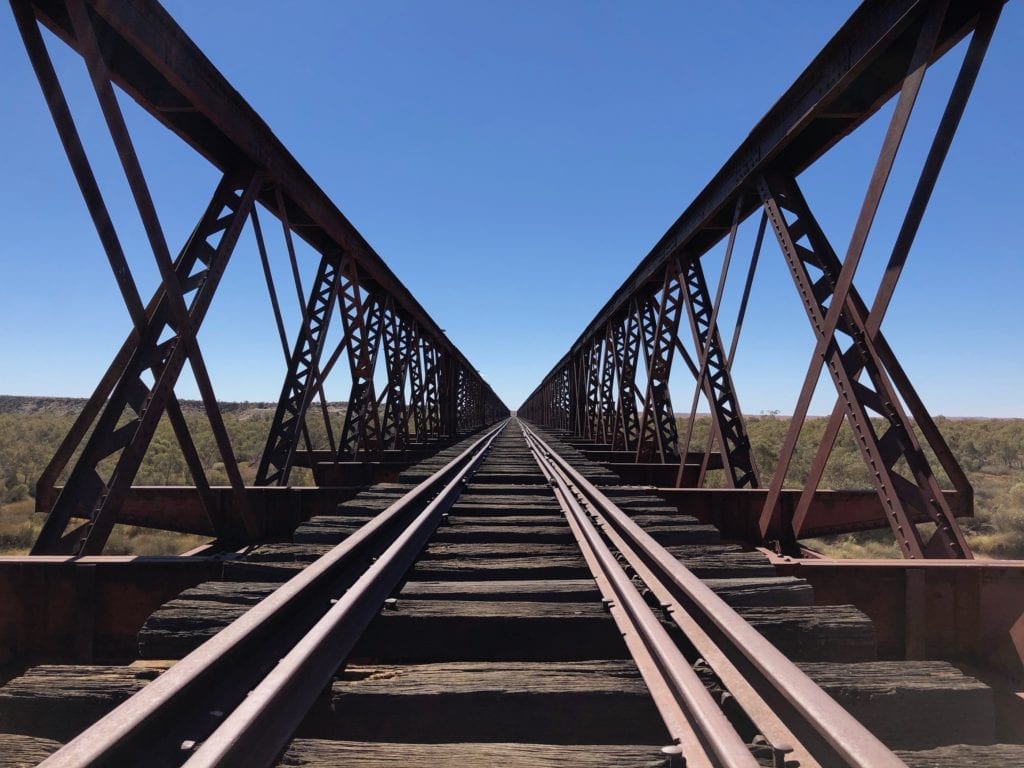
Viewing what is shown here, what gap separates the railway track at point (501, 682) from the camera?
1.69 metres

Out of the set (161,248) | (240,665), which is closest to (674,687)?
(240,665)

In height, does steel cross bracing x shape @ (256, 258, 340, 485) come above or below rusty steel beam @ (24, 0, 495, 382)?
below

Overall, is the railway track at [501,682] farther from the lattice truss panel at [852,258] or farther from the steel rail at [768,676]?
the lattice truss panel at [852,258]

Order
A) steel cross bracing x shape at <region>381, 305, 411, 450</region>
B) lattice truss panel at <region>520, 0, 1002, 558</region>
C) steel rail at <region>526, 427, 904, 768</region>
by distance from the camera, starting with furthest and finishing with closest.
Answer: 1. steel cross bracing x shape at <region>381, 305, 411, 450</region>
2. lattice truss panel at <region>520, 0, 1002, 558</region>
3. steel rail at <region>526, 427, 904, 768</region>

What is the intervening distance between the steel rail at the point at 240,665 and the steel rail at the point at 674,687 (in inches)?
45.1

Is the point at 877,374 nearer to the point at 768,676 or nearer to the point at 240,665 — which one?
the point at 768,676

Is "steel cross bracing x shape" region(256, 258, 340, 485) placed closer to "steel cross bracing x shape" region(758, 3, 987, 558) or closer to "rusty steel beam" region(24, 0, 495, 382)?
"rusty steel beam" region(24, 0, 495, 382)

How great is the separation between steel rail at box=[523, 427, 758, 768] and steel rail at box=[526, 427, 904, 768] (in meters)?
0.14

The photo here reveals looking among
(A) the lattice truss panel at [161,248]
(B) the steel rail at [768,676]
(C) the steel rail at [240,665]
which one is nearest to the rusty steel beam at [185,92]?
(A) the lattice truss panel at [161,248]

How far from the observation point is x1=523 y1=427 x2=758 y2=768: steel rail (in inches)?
63.9

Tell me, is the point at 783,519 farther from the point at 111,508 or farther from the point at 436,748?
the point at 111,508

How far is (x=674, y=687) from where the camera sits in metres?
2.04

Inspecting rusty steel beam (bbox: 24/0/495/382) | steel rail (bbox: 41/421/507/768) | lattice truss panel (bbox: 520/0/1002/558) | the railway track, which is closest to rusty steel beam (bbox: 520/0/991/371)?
lattice truss panel (bbox: 520/0/1002/558)

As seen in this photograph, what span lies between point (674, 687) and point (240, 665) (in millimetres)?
1542
